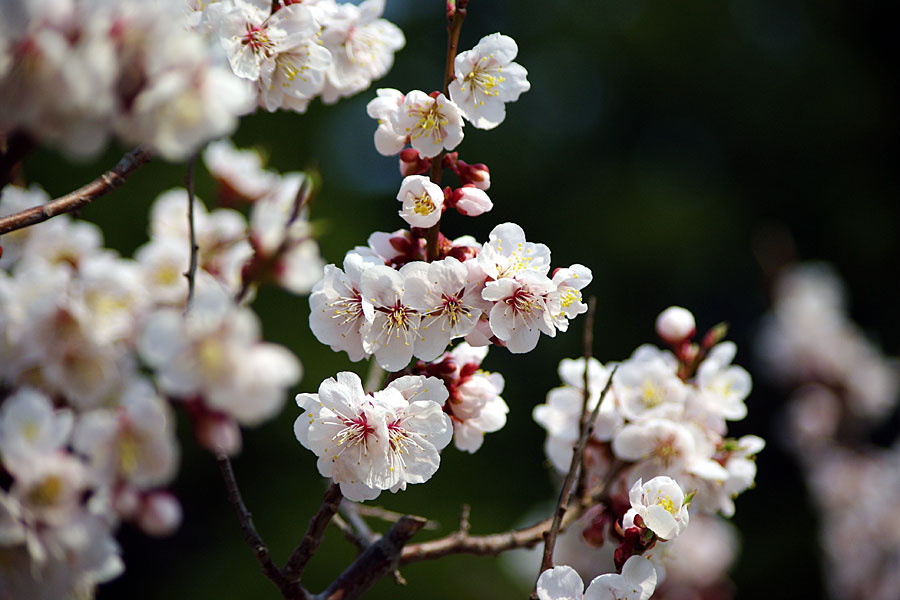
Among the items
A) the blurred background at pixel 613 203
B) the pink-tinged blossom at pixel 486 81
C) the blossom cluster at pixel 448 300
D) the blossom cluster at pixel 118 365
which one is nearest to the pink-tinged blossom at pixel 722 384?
the blossom cluster at pixel 448 300

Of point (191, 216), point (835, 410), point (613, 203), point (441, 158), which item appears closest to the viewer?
point (191, 216)

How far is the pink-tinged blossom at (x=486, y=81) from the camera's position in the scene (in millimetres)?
925

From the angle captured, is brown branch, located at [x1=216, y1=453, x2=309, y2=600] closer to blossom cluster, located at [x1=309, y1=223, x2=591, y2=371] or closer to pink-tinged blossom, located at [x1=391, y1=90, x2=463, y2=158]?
blossom cluster, located at [x1=309, y1=223, x2=591, y2=371]

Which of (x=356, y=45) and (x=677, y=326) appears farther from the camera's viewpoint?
(x=677, y=326)

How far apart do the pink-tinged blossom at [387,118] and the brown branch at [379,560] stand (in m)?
0.46

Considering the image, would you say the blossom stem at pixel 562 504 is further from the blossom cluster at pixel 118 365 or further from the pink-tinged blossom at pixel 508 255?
the blossom cluster at pixel 118 365

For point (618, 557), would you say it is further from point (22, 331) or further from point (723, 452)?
point (22, 331)

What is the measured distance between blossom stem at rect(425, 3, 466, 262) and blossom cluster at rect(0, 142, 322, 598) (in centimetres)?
15

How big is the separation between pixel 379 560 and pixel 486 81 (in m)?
0.61

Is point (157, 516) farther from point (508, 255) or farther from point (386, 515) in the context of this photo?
point (508, 255)

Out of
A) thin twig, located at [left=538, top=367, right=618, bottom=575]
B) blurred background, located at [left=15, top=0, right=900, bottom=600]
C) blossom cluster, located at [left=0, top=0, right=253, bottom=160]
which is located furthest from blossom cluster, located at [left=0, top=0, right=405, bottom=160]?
blurred background, located at [left=15, top=0, right=900, bottom=600]

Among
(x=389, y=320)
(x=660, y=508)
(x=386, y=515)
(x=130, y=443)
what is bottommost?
(x=386, y=515)

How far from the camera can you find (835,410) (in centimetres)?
332

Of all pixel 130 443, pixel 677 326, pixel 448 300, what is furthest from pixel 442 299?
pixel 677 326
